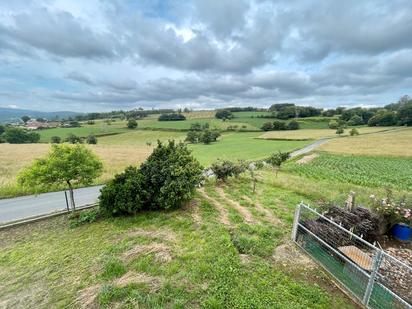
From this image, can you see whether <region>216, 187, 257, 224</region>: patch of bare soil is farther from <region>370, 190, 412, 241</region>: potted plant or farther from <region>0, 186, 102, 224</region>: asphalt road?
<region>0, 186, 102, 224</region>: asphalt road

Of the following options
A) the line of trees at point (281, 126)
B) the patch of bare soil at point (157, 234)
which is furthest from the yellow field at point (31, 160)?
the line of trees at point (281, 126)

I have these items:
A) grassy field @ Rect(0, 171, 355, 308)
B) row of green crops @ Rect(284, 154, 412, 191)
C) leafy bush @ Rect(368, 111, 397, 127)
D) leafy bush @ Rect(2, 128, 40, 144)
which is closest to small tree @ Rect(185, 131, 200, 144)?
row of green crops @ Rect(284, 154, 412, 191)

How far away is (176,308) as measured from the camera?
15.3 feet

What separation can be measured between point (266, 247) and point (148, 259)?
3.54 m

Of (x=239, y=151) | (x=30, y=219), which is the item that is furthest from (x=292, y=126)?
(x=30, y=219)

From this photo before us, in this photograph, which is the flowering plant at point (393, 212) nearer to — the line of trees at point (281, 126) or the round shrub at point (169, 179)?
the round shrub at point (169, 179)

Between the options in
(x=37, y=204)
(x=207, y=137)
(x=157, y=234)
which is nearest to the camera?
(x=157, y=234)

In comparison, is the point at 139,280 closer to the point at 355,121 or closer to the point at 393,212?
the point at 393,212

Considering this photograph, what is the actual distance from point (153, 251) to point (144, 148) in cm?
4512

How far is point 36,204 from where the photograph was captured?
13.3 meters

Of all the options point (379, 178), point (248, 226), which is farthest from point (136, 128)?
point (248, 226)

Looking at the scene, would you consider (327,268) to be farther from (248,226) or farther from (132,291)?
(132,291)

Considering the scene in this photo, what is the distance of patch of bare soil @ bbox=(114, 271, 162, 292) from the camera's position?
5.34 meters

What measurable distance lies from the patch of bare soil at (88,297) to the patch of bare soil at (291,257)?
4679 mm
